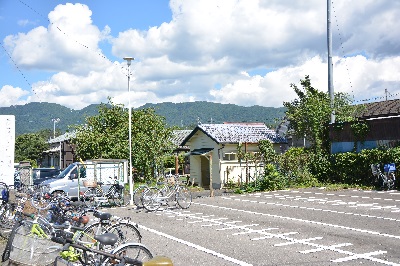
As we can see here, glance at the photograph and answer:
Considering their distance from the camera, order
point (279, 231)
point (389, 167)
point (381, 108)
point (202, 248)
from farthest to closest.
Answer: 1. point (381, 108)
2. point (389, 167)
3. point (279, 231)
4. point (202, 248)

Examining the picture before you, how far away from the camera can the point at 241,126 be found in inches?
1088

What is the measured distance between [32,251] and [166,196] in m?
8.55

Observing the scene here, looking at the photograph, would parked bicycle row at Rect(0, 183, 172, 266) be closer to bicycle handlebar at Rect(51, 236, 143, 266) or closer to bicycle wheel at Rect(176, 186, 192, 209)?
bicycle handlebar at Rect(51, 236, 143, 266)

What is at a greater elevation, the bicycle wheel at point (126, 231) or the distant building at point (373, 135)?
the distant building at point (373, 135)

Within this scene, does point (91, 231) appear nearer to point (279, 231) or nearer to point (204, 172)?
point (279, 231)

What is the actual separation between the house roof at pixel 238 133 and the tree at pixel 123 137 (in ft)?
8.82

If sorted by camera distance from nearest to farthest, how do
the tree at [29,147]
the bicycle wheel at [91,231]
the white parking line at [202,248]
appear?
1. the bicycle wheel at [91,231]
2. the white parking line at [202,248]
3. the tree at [29,147]

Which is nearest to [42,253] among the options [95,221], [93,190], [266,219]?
[95,221]

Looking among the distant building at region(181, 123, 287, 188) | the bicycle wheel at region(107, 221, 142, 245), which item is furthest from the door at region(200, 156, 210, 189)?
the bicycle wheel at region(107, 221, 142, 245)

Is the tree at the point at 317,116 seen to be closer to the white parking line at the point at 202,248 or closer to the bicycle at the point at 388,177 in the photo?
the bicycle at the point at 388,177

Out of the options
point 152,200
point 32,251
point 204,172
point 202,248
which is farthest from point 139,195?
point 204,172

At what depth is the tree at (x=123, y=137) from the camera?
27094 mm

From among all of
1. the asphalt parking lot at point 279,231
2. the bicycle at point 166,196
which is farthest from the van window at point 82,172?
the bicycle at point 166,196

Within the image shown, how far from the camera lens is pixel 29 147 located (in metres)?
60.9
